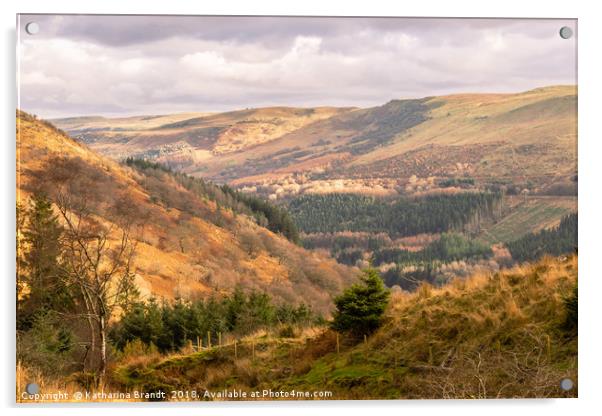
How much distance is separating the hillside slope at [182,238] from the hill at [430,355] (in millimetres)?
2322

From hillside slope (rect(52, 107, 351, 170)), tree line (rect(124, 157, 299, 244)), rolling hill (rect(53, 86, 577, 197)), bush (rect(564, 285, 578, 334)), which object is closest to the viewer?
A: bush (rect(564, 285, 578, 334))

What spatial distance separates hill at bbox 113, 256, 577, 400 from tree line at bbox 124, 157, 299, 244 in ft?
10.4

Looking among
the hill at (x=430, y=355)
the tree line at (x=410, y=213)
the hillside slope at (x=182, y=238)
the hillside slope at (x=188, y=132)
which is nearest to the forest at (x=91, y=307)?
the hillside slope at (x=182, y=238)

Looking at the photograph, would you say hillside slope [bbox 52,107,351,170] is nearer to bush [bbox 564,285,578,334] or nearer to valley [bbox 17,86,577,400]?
valley [bbox 17,86,577,400]

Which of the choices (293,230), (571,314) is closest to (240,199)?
(293,230)

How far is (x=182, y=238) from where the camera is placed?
63.2 feet

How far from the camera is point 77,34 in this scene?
1518 centimetres

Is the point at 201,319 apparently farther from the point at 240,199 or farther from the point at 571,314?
the point at 571,314

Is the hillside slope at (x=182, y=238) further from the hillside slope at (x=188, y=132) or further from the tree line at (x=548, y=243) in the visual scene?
the tree line at (x=548, y=243)

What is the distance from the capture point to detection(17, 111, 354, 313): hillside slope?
16750mm

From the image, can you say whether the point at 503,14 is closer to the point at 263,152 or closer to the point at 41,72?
the point at 263,152

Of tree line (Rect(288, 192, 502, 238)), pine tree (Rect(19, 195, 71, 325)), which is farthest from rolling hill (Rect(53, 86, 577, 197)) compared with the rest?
pine tree (Rect(19, 195, 71, 325))

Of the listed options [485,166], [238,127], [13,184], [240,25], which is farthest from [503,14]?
[13,184]

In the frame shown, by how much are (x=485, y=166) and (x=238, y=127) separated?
506 centimetres
